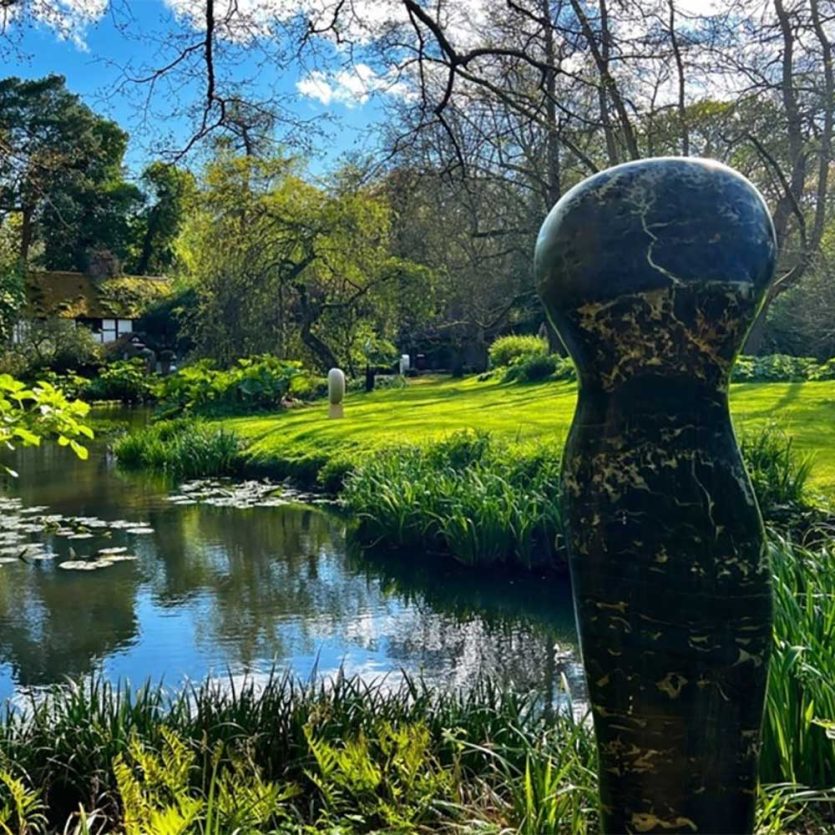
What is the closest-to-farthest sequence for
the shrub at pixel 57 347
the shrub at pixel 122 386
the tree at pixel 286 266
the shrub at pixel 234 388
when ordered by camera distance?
the shrub at pixel 234 388, the tree at pixel 286 266, the shrub at pixel 122 386, the shrub at pixel 57 347

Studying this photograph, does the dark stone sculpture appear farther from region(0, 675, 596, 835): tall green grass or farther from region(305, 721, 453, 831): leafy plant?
region(305, 721, 453, 831): leafy plant

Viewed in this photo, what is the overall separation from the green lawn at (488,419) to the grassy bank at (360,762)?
4.48m

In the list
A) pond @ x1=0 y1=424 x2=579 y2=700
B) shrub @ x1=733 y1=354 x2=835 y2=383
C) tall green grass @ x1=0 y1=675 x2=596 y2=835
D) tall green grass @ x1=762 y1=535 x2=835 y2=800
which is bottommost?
pond @ x1=0 y1=424 x2=579 y2=700

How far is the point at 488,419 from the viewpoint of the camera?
39.5 ft

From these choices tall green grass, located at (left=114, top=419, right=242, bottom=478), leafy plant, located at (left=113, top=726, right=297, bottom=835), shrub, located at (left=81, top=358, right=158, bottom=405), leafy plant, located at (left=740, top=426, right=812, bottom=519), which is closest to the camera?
leafy plant, located at (left=113, top=726, right=297, bottom=835)

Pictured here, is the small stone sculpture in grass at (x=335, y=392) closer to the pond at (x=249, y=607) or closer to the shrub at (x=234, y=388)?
the shrub at (x=234, y=388)

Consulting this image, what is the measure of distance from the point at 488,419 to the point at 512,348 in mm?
10563

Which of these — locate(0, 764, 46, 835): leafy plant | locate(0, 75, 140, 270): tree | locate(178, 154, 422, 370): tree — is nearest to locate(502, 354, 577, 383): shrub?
locate(178, 154, 422, 370): tree

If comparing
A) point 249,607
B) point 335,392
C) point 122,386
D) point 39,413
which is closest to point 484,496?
point 249,607

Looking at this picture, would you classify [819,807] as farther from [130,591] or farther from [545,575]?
[130,591]

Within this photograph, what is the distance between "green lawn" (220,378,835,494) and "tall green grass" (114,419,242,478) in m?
0.37

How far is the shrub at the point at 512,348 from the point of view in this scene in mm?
21859

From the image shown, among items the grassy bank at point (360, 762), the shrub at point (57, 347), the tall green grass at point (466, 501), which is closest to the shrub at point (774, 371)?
the tall green grass at point (466, 501)

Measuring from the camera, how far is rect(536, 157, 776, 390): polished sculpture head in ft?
4.61
